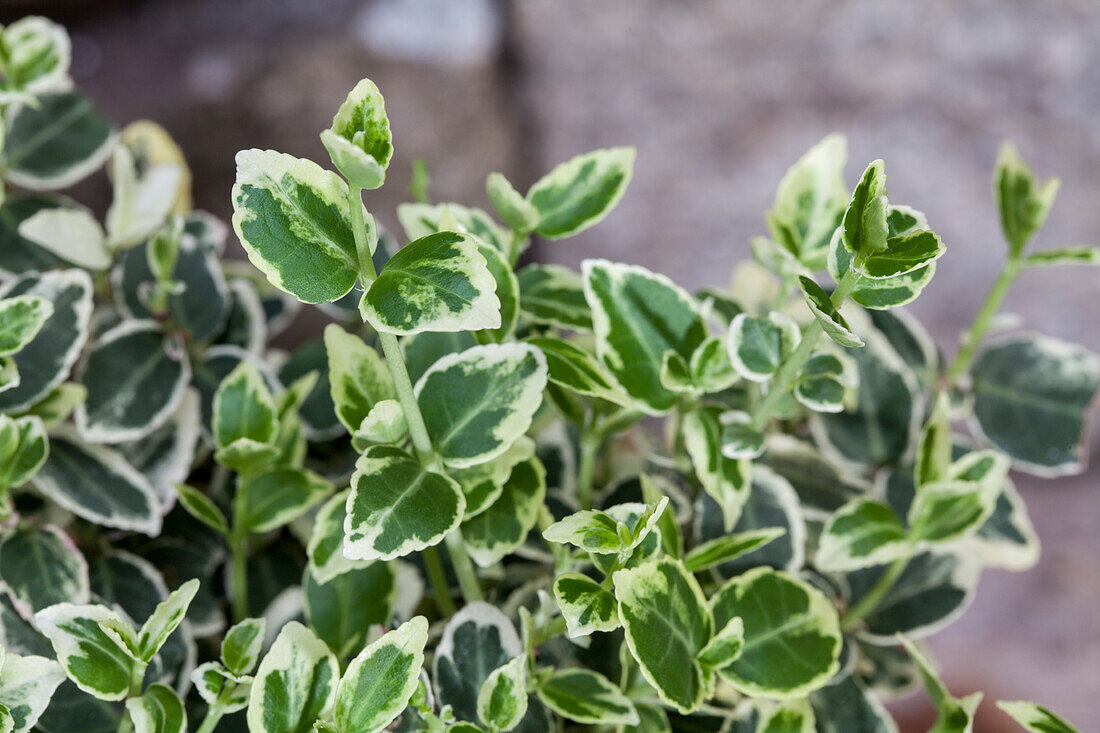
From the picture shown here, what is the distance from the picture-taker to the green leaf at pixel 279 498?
0.51m

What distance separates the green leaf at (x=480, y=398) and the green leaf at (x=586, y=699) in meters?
0.12

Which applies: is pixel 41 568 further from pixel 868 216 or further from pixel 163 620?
pixel 868 216

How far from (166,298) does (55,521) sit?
14 cm

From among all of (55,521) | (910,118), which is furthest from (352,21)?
(55,521)

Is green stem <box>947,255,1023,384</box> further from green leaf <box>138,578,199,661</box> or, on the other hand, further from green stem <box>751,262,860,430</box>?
green leaf <box>138,578,199,661</box>

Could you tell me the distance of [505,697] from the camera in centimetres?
40

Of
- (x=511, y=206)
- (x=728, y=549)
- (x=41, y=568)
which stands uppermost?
(x=511, y=206)

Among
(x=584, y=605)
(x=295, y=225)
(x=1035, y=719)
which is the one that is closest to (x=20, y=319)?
(x=295, y=225)

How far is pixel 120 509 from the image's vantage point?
1.69ft

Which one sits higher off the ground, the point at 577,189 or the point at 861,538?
the point at 577,189

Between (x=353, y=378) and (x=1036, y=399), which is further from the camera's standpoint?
(x=1036, y=399)

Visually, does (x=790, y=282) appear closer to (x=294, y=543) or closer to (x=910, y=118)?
(x=294, y=543)

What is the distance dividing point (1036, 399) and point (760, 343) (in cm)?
27

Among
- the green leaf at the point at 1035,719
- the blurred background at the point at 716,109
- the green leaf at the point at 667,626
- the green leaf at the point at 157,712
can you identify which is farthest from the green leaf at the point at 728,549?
the blurred background at the point at 716,109
